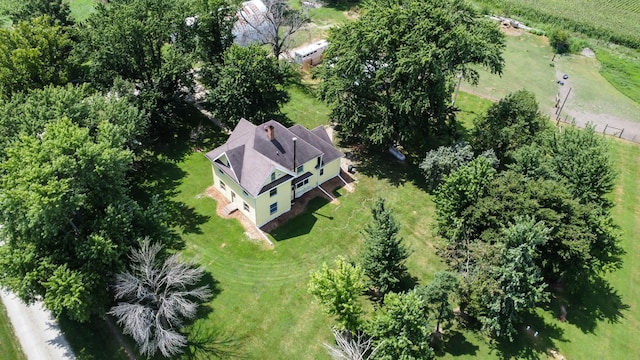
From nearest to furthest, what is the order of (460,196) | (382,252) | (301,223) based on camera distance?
1. (382,252)
2. (460,196)
3. (301,223)

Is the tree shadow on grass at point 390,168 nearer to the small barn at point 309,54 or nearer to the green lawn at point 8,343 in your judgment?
the small barn at point 309,54

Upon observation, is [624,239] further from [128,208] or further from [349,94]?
[128,208]

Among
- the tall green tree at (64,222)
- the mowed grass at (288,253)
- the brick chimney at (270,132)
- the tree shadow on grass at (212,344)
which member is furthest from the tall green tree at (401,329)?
the brick chimney at (270,132)

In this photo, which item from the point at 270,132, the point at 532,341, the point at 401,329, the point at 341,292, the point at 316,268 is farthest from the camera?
the point at 270,132

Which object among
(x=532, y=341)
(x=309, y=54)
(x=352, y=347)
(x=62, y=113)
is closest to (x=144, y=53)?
(x=62, y=113)

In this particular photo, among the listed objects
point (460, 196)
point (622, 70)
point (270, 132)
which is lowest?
point (460, 196)

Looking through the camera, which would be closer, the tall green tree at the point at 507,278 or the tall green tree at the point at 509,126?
the tall green tree at the point at 507,278

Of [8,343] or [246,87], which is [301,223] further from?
[8,343]
